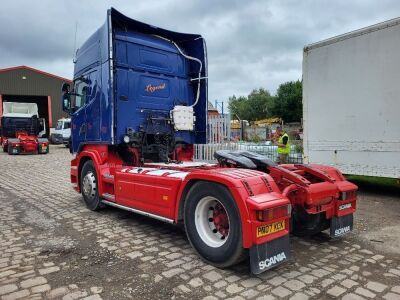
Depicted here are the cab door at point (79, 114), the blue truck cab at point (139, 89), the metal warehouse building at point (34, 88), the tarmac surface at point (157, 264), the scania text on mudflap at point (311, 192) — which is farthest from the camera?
the metal warehouse building at point (34, 88)

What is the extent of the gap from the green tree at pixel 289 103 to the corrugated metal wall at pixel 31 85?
3171 centimetres

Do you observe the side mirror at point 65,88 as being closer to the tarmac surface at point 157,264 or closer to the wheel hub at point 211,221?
the tarmac surface at point 157,264

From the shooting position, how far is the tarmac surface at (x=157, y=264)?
347 cm

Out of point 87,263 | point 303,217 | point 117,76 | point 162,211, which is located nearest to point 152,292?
point 87,263

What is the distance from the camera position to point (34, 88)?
38344mm

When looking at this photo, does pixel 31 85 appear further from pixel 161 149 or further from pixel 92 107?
pixel 161 149

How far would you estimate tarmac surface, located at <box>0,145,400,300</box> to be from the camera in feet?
11.4

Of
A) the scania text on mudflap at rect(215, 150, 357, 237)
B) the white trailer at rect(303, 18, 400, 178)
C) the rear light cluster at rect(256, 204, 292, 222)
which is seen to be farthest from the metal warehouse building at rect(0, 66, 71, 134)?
the rear light cluster at rect(256, 204, 292, 222)

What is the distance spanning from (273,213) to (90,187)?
4290 mm

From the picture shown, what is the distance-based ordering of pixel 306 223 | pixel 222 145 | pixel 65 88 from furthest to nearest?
1. pixel 222 145
2. pixel 65 88
3. pixel 306 223

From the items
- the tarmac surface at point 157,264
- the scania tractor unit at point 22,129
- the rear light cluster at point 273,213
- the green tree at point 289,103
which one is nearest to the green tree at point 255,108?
the green tree at point 289,103

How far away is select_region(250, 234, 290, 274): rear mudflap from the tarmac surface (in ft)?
0.59

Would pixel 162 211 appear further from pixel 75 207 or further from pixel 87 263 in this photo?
pixel 75 207

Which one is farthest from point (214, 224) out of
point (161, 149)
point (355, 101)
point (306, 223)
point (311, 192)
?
point (355, 101)
